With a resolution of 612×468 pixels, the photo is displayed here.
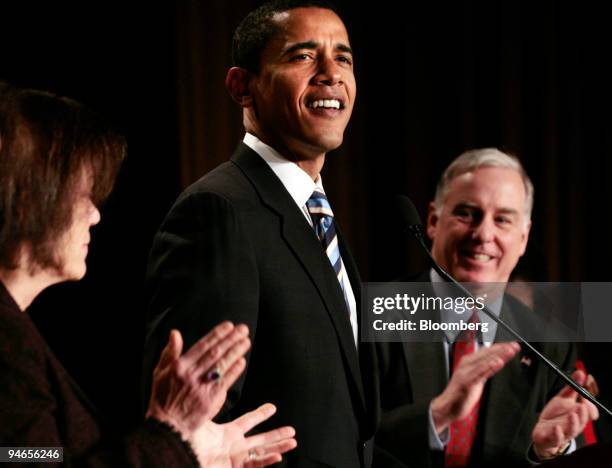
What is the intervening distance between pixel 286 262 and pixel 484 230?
1049 millimetres

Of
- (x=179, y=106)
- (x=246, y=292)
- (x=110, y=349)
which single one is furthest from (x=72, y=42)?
(x=246, y=292)

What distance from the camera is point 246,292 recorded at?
4.84 feet

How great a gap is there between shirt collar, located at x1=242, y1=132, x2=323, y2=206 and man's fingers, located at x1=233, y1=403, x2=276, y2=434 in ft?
1.59

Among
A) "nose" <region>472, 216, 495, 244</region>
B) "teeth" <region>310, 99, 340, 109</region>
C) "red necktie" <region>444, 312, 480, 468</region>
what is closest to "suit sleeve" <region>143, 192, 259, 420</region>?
"teeth" <region>310, 99, 340, 109</region>

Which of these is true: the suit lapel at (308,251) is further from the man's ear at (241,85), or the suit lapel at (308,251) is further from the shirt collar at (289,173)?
the man's ear at (241,85)

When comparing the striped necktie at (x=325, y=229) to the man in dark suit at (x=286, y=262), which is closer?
the man in dark suit at (x=286, y=262)

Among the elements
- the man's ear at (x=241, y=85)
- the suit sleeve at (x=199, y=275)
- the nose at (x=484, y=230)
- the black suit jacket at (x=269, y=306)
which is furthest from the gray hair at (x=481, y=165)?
the suit sleeve at (x=199, y=275)

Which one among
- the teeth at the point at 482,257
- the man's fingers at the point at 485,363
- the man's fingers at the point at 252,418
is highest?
the teeth at the point at 482,257

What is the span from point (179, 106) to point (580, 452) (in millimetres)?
1920

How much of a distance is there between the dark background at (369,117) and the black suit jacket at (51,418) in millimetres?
1555

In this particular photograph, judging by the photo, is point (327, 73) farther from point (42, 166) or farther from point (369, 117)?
point (369, 117)

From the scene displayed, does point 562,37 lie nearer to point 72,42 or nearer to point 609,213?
point 609,213

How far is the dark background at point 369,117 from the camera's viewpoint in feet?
9.00

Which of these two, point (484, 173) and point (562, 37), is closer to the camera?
point (484, 173)
